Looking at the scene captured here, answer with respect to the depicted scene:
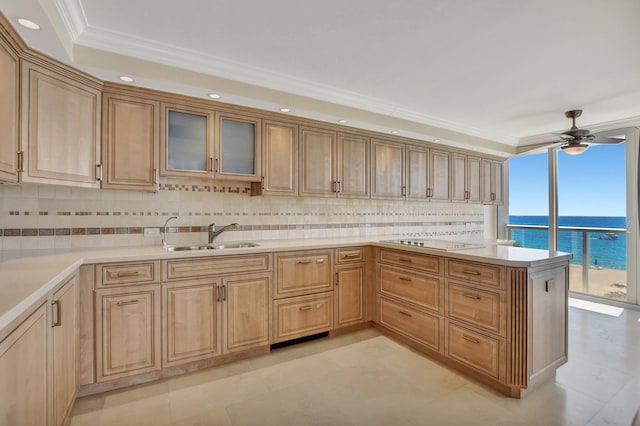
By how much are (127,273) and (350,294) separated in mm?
2009

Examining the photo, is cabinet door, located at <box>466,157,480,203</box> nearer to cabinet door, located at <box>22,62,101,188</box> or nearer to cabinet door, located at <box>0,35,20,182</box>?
cabinet door, located at <box>22,62,101,188</box>

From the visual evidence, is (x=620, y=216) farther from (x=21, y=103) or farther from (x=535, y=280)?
(x=21, y=103)

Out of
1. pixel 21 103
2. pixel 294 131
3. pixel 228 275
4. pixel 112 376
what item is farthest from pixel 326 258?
pixel 21 103

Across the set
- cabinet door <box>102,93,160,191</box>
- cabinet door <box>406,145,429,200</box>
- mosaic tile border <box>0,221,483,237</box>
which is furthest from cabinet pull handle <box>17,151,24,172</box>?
cabinet door <box>406,145,429,200</box>

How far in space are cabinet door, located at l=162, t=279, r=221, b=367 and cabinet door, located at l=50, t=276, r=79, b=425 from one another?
0.53 metres

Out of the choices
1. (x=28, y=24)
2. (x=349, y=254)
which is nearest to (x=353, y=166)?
(x=349, y=254)

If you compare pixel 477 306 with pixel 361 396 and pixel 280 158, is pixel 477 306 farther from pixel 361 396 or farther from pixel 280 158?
pixel 280 158

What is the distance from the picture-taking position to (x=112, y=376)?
217 centimetres

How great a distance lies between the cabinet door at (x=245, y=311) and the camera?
2588 mm

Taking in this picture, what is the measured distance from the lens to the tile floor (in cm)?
192

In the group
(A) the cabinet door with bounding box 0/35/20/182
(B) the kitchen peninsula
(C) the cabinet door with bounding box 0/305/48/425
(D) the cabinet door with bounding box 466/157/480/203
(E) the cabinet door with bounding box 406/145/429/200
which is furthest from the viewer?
(D) the cabinet door with bounding box 466/157/480/203

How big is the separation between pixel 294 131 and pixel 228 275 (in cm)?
158

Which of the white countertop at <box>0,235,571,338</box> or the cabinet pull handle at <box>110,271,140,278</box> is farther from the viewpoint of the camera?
the cabinet pull handle at <box>110,271,140,278</box>

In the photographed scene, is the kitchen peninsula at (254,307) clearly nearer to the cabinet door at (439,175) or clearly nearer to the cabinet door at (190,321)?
the cabinet door at (190,321)
